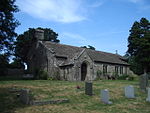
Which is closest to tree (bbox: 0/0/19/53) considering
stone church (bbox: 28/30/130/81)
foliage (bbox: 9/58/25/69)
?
stone church (bbox: 28/30/130/81)

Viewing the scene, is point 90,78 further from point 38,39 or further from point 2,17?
point 2,17

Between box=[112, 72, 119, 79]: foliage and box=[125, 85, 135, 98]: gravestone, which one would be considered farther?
box=[112, 72, 119, 79]: foliage

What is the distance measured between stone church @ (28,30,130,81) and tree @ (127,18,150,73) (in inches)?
229

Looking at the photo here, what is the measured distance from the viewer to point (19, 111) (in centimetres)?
1100

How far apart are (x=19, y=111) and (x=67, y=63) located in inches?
939

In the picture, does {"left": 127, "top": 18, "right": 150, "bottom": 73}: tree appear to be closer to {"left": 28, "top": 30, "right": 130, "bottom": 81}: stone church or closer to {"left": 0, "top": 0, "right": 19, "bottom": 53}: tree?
{"left": 28, "top": 30, "right": 130, "bottom": 81}: stone church

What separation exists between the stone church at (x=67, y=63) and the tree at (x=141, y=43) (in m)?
5.81

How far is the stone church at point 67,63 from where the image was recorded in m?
34.2

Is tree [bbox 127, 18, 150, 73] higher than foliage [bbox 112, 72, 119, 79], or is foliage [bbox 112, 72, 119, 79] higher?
tree [bbox 127, 18, 150, 73]

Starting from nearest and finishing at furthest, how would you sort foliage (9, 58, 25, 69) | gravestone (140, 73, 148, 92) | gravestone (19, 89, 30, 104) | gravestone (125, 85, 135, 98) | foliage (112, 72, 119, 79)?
1. gravestone (19, 89, 30, 104)
2. gravestone (125, 85, 135, 98)
3. gravestone (140, 73, 148, 92)
4. foliage (112, 72, 119, 79)
5. foliage (9, 58, 25, 69)

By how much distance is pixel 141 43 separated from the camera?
37594 mm

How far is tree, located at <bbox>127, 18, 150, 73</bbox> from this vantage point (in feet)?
114

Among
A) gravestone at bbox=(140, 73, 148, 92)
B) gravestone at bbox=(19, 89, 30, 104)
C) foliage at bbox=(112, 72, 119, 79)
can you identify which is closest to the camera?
gravestone at bbox=(19, 89, 30, 104)

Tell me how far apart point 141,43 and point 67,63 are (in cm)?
1385
